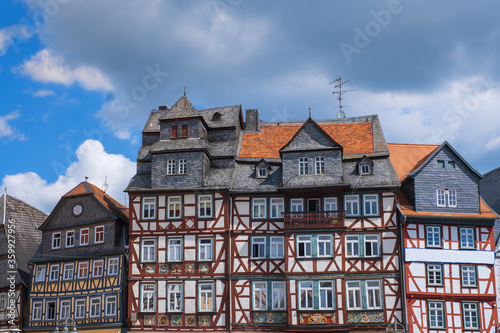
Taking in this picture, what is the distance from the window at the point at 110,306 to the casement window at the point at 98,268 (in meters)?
1.70

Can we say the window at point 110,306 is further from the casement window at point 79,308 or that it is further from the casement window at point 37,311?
the casement window at point 37,311

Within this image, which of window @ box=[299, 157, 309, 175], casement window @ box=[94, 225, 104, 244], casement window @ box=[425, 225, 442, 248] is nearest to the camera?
casement window @ box=[425, 225, 442, 248]

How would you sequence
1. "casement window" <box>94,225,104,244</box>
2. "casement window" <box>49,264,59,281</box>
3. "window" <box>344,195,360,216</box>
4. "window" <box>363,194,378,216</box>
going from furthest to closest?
"casement window" <box>49,264,59,281</box>, "casement window" <box>94,225,104,244</box>, "window" <box>344,195,360,216</box>, "window" <box>363,194,378,216</box>

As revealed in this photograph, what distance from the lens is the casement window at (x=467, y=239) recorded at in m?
Result: 42.8

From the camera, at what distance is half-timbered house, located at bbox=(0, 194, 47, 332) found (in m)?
48.5

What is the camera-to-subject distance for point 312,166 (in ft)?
145

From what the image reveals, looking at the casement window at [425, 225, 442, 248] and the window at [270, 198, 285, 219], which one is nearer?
the casement window at [425, 225, 442, 248]

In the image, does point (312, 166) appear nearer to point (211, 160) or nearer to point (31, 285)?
point (211, 160)

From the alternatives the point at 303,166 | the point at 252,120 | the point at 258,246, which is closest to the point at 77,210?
the point at 258,246

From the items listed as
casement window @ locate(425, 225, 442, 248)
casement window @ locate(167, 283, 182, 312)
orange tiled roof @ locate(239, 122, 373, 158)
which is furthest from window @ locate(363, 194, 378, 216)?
casement window @ locate(167, 283, 182, 312)

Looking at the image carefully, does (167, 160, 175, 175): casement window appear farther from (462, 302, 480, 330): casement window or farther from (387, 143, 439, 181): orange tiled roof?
(462, 302, 480, 330): casement window

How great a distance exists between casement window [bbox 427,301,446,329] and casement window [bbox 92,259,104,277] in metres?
20.0

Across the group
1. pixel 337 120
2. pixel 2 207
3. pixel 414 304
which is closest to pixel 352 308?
pixel 414 304

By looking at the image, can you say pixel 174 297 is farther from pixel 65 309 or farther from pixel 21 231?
pixel 21 231
